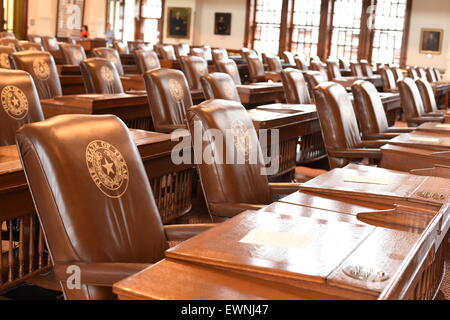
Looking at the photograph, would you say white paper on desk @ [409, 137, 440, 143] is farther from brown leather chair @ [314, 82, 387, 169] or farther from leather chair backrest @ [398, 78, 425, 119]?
leather chair backrest @ [398, 78, 425, 119]

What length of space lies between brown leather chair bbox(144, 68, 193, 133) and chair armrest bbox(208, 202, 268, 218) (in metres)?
2.06

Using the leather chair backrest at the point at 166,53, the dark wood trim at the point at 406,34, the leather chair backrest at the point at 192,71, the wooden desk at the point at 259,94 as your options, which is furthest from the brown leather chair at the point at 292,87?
the dark wood trim at the point at 406,34

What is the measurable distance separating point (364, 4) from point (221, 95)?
54.3 ft

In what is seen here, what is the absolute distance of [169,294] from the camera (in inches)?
58.2

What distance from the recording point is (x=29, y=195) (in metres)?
2.70

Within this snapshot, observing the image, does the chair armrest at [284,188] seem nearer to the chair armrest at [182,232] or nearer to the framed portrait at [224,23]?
the chair armrest at [182,232]

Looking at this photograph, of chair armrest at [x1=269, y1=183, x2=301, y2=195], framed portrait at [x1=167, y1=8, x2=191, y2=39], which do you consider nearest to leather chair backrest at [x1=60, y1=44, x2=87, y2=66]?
chair armrest at [x1=269, y1=183, x2=301, y2=195]

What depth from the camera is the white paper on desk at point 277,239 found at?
185 centimetres

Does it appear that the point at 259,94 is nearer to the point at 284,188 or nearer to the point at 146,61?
the point at 146,61

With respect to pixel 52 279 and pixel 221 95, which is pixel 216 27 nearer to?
pixel 221 95

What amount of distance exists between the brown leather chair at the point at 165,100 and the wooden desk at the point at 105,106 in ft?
1.21

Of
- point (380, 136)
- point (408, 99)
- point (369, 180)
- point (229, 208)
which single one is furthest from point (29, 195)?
point (408, 99)

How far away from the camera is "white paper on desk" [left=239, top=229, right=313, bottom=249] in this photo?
185 centimetres
